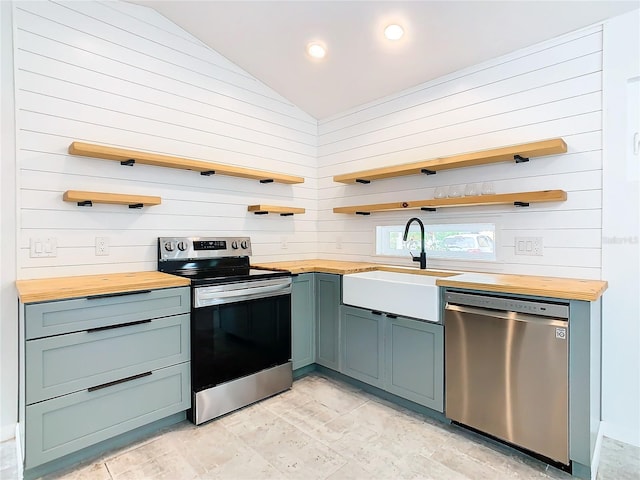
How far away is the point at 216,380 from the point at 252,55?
2676 millimetres

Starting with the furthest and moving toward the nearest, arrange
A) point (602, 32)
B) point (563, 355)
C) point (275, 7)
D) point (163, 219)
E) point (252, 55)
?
1. point (252, 55)
2. point (163, 219)
3. point (275, 7)
4. point (602, 32)
5. point (563, 355)

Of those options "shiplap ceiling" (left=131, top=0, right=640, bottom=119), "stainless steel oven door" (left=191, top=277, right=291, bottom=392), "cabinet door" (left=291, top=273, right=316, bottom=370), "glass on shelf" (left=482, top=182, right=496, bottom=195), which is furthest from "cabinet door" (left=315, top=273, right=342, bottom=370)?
"shiplap ceiling" (left=131, top=0, right=640, bottom=119)

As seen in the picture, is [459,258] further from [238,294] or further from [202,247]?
[202,247]

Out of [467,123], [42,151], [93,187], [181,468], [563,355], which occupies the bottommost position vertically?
[181,468]

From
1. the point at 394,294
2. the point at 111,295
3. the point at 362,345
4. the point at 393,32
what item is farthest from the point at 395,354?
the point at 393,32

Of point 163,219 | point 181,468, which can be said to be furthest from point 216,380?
point 163,219

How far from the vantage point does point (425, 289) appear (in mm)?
2320

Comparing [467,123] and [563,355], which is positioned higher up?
[467,123]

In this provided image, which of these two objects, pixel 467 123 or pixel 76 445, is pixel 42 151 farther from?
pixel 467 123

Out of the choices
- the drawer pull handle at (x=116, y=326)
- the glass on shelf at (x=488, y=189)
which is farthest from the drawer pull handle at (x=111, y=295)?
the glass on shelf at (x=488, y=189)

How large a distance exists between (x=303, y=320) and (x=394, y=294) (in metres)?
0.93

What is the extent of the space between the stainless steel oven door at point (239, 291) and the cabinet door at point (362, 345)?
553 mm

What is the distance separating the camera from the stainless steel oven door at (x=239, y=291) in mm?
2328

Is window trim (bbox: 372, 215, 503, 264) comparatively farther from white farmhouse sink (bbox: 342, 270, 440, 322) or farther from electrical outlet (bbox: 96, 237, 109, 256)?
electrical outlet (bbox: 96, 237, 109, 256)
